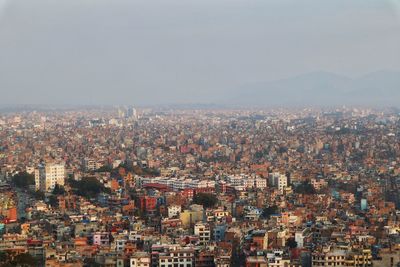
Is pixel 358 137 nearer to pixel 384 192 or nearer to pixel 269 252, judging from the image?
pixel 384 192

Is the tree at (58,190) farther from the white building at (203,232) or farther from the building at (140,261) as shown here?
the building at (140,261)

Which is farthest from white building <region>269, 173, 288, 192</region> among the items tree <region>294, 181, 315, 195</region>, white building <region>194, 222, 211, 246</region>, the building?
the building

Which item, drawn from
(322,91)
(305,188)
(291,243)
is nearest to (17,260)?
(291,243)

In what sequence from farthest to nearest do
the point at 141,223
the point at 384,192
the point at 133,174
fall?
the point at 133,174, the point at 384,192, the point at 141,223

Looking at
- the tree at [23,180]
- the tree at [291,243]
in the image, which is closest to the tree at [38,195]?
the tree at [23,180]

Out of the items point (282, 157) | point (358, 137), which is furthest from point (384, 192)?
point (358, 137)

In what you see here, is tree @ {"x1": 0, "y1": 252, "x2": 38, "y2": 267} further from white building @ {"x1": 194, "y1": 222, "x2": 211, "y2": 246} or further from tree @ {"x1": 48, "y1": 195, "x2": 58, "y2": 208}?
tree @ {"x1": 48, "y1": 195, "x2": 58, "y2": 208}
